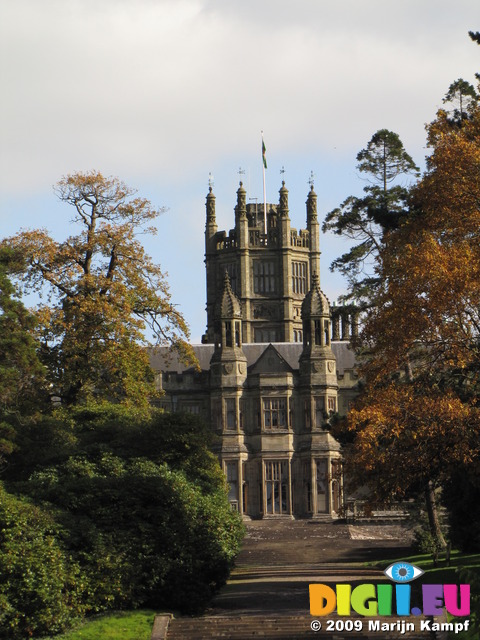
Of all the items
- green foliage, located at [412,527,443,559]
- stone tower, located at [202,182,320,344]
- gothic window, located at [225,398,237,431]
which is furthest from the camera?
stone tower, located at [202,182,320,344]

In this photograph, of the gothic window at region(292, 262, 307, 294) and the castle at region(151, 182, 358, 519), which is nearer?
the castle at region(151, 182, 358, 519)

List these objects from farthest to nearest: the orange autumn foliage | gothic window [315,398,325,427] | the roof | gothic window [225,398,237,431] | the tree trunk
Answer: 1. the roof
2. gothic window [225,398,237,431]
3. gothic window [315,398,325,427]
4. the tree trunk
5. the orange autumn foliage

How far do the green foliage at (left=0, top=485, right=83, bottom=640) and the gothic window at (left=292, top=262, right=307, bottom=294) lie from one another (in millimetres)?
71243

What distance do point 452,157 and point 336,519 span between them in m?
45.5

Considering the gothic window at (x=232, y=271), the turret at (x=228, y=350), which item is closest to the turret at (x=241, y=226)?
the gothic window at (x=232, y=271)

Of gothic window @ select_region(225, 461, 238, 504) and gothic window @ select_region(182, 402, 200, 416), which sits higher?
gothic window @ select_region(182, 402, 200, 416)

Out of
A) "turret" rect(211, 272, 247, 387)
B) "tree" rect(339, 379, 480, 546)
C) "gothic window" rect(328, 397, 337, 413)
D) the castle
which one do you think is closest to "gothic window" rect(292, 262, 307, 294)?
the castle

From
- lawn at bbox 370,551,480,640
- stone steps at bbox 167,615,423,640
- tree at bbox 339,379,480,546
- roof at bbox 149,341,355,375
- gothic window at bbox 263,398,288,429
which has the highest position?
roof at bbox 149,341,355,375

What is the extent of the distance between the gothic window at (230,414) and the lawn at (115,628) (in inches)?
1807

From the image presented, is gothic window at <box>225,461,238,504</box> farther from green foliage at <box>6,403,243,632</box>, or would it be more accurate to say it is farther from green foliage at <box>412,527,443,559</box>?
green foliage at <box>6,403,243,632</box>

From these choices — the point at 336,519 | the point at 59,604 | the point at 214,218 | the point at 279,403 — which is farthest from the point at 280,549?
the point at 214,218

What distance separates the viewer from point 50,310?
46.4 meters

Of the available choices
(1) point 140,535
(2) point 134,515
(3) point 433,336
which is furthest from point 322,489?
(3) point 433,336

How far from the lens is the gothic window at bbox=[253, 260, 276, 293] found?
102 m
